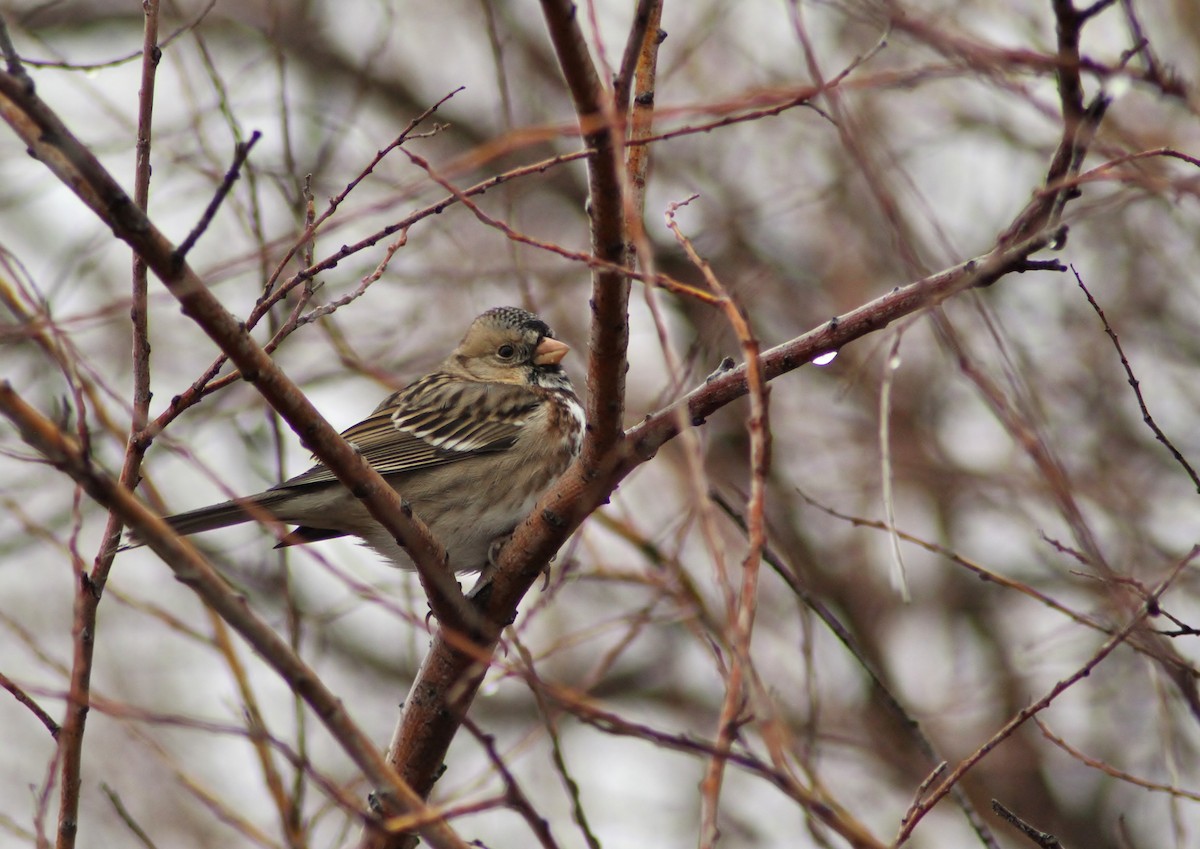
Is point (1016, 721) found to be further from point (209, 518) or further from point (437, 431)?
point (437, 431)

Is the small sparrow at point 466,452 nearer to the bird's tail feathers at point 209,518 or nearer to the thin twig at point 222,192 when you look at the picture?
the bird's tail feathers at point 209,518

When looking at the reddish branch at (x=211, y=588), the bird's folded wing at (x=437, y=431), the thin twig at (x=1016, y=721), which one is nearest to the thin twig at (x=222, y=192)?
the reddish branch at (x=211, y=588)

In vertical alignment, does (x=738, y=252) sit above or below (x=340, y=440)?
above

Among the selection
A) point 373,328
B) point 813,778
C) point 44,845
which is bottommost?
point 813,778

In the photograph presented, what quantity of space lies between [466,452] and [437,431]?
0.29 metres

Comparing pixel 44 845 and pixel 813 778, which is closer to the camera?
pixel 813 778

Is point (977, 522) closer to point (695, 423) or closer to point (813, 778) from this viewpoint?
point (695, 423)

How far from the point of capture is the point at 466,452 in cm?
554

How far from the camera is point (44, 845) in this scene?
311 centimetres

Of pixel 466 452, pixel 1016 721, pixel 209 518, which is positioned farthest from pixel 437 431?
pixel 1016 721

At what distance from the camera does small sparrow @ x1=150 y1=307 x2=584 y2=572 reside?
4.96 meters

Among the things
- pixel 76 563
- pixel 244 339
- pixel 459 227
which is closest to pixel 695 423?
pixel 244 339

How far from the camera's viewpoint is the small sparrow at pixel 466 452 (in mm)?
4965

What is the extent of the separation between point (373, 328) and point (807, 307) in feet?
12.3
